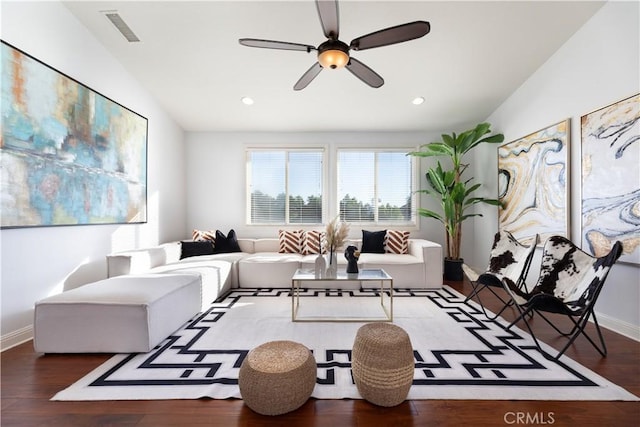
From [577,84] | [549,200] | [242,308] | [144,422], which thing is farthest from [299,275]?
[577,84]

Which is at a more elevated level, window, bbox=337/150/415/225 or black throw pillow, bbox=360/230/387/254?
window, bbox=337/150/415/225

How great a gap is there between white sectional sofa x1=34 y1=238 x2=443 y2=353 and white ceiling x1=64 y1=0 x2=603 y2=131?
2164 mm

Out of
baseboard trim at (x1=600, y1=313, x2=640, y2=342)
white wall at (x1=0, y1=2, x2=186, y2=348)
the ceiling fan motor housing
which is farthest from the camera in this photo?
baseboard trim at (x1=600, y1=313, x2=640, y2=342)

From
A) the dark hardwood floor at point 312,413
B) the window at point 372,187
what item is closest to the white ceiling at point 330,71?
the window at point 372,187

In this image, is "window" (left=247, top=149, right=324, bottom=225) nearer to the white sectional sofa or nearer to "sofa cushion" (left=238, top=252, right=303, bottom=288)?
the white sectional sofa

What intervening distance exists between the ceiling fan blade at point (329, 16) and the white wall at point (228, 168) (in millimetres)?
3026

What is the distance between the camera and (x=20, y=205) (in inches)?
89.2

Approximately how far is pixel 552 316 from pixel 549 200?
130 cm

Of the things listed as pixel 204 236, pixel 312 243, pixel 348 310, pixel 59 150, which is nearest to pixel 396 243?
pixel 312 243

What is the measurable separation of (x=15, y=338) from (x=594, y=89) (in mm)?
5480

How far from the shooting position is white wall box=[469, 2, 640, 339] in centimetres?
239

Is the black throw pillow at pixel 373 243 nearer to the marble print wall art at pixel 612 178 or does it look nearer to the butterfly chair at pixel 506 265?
A: the butterfly chair at pixel 506 265

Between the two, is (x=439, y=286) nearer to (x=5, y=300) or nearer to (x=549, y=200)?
(x=549, y=200)

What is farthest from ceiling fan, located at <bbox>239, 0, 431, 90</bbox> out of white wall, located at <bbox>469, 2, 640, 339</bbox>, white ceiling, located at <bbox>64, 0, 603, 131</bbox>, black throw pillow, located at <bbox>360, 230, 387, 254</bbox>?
black throw pillow, located at <bbox>360, 230, 387, 254</bbox>
